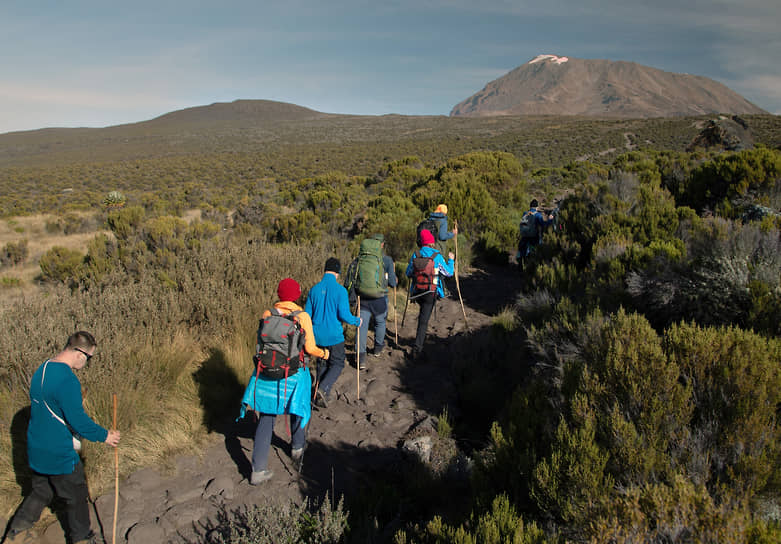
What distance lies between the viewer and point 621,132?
4353cm

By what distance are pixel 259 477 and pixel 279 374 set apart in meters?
0.98

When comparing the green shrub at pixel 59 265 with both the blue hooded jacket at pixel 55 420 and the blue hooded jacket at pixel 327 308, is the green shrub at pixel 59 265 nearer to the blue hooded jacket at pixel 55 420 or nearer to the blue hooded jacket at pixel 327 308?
the blue hooded jacket at pixel 327 308

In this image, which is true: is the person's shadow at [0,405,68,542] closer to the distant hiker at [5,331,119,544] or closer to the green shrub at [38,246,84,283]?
the distant hiker at [5,331,119,544]

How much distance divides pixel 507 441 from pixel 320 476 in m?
1.83

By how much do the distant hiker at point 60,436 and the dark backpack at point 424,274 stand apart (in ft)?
12.4

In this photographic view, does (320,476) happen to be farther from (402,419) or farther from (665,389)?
(665,389)

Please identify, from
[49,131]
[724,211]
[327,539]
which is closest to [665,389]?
[327,539]

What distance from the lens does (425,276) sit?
5.61 metres

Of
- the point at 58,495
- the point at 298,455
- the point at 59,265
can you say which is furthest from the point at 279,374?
the point at 59,265

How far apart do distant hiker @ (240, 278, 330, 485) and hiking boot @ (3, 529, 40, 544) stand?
1.48 meters

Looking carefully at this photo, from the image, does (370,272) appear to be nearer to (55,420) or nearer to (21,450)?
(55,420)

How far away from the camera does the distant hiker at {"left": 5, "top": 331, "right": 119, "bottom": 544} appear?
263cm

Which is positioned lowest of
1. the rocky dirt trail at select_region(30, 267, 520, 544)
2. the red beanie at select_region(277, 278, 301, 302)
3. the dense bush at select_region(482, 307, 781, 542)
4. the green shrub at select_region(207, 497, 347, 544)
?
the rocky dirt trail at select_region(30, 267, 520, 544)

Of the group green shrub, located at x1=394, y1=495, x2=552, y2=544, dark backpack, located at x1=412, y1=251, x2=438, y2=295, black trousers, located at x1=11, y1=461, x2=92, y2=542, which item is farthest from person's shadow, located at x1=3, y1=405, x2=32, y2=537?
dark backpack, located at x1=412, y1=251, x2=438, y2=295
